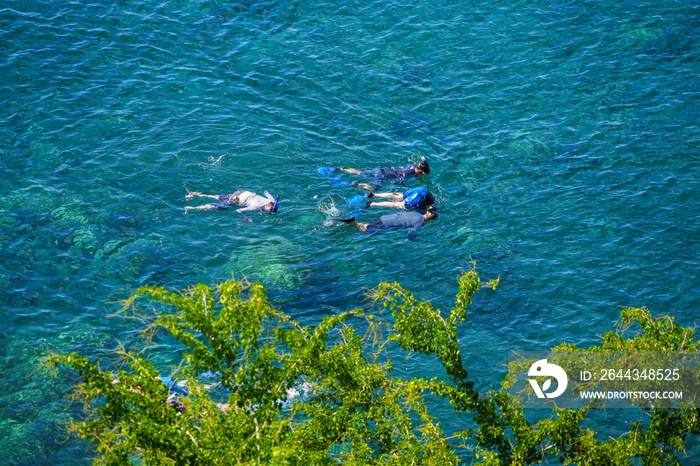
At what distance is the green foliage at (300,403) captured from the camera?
890 cm

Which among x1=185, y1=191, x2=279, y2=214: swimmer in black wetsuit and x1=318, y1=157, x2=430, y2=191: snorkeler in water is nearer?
x1=185, y1=191, x2=279, y2=214: swimmer in black wetsuit

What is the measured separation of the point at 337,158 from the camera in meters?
25.0

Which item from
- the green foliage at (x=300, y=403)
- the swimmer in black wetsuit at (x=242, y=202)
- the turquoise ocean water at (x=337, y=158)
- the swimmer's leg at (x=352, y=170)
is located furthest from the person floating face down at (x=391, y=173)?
the green foliage at (x=300, y=403)

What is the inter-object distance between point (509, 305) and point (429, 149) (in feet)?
29.2

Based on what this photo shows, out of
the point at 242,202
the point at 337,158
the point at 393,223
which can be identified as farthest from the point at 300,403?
the point at 337,158

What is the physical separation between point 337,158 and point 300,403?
15.5 metres

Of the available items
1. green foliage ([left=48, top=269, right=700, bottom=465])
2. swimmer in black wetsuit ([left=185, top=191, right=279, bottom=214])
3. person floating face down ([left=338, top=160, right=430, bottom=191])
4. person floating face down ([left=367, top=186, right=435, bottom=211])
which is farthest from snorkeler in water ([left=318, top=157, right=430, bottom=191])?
green foliage ([left=48, top=269, right=700, bottom=465])

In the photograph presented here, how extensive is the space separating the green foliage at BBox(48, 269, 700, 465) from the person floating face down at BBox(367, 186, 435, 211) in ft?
35.8

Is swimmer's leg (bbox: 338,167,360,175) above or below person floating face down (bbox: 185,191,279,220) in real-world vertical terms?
above

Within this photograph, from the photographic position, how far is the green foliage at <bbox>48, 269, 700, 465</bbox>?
29.2 feet

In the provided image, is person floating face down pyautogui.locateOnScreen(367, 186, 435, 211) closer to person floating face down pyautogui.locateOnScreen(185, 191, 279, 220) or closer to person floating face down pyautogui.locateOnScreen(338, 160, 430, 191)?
person floating face down pyautogui.locateOnScreen(338, 160, 430, 191)

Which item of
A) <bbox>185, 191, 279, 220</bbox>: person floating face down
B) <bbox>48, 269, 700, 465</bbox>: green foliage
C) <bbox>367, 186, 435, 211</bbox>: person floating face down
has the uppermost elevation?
<bbox>48, 269, 700, 465</bbox>: green foliage

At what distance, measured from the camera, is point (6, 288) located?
1891 centimetres

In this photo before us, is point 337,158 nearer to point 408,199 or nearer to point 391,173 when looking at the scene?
point 391,173
